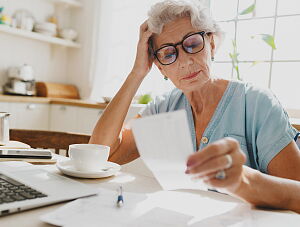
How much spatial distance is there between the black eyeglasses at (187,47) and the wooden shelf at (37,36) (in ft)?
8.00

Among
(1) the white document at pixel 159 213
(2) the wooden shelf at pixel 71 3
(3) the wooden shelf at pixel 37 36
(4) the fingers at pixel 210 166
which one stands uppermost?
(2) the wooden shelf at pixel 71 3

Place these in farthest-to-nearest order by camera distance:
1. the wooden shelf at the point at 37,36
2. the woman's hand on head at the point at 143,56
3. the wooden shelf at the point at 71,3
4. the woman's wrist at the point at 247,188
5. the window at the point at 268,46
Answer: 1. the wooden shelf at the point at 71,3
2. the wooden shelf at the point at 37,36
3. the window at the point at 268,46
4. the woman's hand on head at the point at 143,56
5. the woman's wrist at the point at 247,188

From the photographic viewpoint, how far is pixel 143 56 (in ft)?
4.50

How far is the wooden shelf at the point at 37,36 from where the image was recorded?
319 cm

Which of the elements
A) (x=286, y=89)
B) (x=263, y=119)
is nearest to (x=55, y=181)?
(x=263, y=119)

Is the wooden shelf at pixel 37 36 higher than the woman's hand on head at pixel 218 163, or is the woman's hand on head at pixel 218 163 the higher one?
the wooden shelf at pixel 37 36

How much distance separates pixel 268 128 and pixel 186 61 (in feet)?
1.20

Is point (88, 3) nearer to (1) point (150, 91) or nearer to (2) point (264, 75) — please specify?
(1) point (150, 91)

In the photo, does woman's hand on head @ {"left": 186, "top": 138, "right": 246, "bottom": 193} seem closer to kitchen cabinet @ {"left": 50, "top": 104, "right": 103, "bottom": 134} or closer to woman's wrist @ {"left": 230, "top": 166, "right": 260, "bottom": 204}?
woman's wrist @ {"left": 230, "top": 166, "right": 260, "bottom": 204}

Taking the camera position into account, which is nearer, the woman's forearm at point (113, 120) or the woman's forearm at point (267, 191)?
the woman's forearm at point (267, 191)

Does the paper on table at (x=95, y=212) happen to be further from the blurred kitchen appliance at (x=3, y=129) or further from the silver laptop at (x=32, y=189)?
the blurred kitchen appliance at (x=3, y=129)

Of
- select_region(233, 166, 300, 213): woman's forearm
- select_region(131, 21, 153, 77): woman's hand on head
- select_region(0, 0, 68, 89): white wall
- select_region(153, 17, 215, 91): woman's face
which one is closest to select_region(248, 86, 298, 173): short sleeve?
select_region(153, 17, 215, 91): woman's face

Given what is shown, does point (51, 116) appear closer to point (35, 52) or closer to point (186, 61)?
point (35, 52)

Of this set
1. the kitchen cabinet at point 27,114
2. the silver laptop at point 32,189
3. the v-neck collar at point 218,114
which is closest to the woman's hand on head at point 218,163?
the silver laptop at point 32,189
